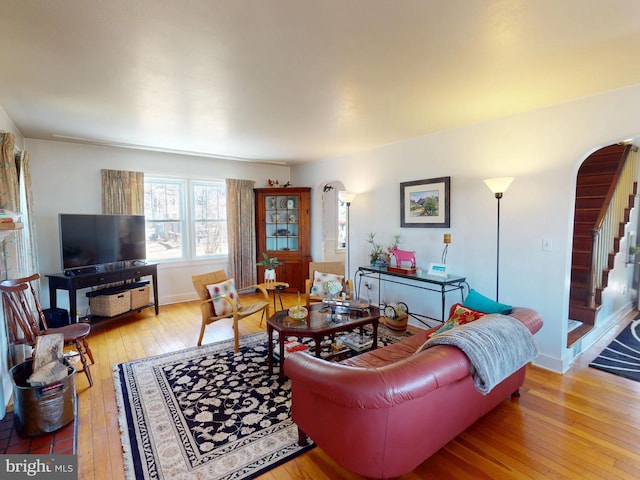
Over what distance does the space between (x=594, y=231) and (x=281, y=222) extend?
4.79 meters

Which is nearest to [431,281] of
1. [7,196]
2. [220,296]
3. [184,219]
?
[220,296]

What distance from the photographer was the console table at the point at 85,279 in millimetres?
3660

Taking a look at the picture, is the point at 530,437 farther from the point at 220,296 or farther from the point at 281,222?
the point at 281,222

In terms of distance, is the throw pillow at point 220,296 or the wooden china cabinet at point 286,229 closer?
the throw pillow at point 220,296

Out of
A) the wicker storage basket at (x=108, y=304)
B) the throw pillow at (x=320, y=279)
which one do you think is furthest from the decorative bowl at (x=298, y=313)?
the wicker storage basket at (x=108, y=304)

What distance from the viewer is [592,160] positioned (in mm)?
4219

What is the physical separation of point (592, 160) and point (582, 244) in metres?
1.21

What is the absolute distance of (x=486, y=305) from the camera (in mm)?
2561

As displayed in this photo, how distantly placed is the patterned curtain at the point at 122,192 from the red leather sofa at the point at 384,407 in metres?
4.20

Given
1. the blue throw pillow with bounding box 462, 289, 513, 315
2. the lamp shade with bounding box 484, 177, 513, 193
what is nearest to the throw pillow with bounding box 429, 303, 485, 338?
the blue throw pillow with bounding box 462, 289, 513, 315

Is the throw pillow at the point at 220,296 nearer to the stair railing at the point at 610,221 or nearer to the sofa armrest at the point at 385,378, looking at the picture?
the sofa armrest at the point at 385,378

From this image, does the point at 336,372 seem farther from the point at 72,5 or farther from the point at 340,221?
the point at 340,221

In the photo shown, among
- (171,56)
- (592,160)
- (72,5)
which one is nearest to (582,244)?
(592,160)

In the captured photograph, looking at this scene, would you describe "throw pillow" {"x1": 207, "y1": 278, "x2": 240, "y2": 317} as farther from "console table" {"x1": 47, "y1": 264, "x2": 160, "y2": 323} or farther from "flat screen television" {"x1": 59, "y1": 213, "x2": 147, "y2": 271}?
"flat screen television" {"x1": 59, "y1": 213, "x2": 147, "y2": 271}
